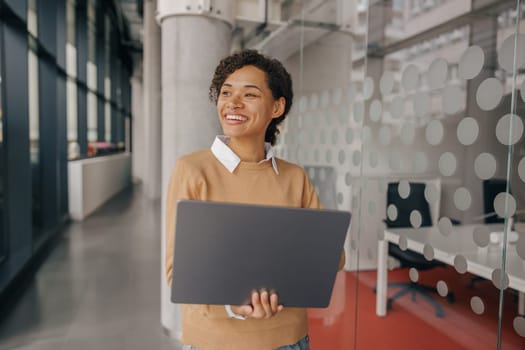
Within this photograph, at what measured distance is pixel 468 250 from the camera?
1689 millimetres

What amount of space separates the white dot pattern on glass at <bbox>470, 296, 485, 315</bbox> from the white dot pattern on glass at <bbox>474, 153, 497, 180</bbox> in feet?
1.68

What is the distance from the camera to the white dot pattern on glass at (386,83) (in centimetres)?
217

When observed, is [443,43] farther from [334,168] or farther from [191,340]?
[191,340]

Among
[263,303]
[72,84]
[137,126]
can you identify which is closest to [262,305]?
[263,303]

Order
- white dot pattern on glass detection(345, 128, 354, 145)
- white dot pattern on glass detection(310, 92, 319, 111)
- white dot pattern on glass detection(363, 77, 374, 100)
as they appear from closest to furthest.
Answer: white dot pattern on glass detection(363, 77, 374, 100) < white dot pattern on glass detection(345, 128, 354, 145) < white dot pattern on glass detection(310, 92, 319, 111)

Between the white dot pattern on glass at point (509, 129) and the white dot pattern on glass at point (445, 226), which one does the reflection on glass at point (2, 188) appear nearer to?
the white dot pattern on glass at point (445, 226)

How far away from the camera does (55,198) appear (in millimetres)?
6531

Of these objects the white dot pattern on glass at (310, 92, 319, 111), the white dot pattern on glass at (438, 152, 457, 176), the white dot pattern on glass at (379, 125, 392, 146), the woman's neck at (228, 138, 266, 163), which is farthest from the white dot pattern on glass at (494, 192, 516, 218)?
the white dot pattern on glass at (310, 92, 319, 111)

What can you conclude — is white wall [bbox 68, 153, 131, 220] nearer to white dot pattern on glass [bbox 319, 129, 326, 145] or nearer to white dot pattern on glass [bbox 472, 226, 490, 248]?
white dot pattern on glass [bbox 319, 129, 326, 145]

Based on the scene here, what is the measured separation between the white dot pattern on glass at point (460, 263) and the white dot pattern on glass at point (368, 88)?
1.09m

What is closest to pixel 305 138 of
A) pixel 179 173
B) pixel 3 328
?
pixel 179 173

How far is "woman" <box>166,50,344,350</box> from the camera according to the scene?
3.80ft

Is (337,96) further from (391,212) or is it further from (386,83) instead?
(391,212)

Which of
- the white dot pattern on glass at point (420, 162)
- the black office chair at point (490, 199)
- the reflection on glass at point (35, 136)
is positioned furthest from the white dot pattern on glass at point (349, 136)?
the reflection on glass at point (35, 136)
